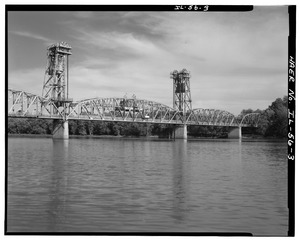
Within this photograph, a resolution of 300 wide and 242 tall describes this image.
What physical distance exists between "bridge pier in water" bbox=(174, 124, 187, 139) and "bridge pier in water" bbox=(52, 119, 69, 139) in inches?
493

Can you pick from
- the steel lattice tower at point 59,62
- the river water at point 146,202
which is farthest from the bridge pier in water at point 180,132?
the river water at point 146,202

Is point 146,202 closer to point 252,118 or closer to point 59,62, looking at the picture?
point 59,62

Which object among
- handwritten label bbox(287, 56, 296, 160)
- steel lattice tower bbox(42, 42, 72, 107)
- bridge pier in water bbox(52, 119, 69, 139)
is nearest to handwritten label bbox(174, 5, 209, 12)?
handwritten label bbox(287, 56, 296, 160)

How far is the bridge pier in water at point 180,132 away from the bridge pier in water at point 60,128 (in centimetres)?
1252

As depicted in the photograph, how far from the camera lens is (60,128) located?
123ft

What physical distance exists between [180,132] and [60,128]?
14.8 m

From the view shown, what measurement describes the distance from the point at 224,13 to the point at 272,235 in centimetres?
288

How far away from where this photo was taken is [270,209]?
6.47m

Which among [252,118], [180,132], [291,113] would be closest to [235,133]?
[180,132]

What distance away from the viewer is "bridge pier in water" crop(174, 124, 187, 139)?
43.8 m

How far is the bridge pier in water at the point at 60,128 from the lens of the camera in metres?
37.2

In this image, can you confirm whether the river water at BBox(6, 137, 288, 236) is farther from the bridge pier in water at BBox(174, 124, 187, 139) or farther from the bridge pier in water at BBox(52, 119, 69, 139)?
the bridge pier in water at BBox(174, 124, 187, 139)

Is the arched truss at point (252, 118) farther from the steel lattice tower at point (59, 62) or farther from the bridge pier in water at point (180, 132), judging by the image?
the bridge pier in water at point (180, 132)
